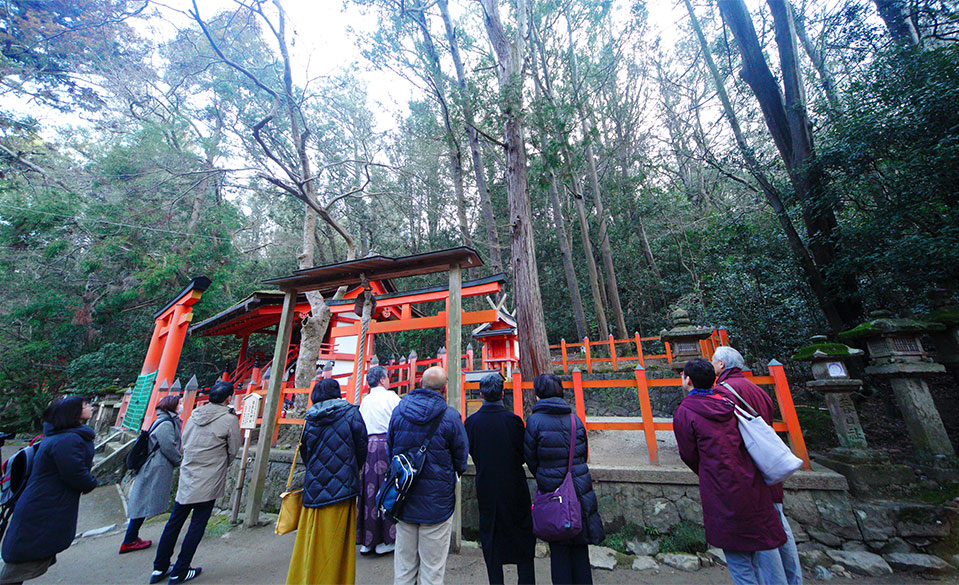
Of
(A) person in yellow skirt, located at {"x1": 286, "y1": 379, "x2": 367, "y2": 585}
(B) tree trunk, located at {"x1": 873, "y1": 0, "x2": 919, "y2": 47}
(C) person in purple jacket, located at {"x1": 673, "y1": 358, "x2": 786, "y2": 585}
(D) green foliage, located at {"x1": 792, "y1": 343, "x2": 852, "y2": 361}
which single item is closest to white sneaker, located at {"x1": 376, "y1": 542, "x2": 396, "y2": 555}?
(A) person in yellow skirt, located at {"x1": 286, "y1": 379, "x2": 367, "y2": 585}

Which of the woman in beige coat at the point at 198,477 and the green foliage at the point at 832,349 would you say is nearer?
the woman in beige coat at the point at 198,477

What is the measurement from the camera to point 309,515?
263cm

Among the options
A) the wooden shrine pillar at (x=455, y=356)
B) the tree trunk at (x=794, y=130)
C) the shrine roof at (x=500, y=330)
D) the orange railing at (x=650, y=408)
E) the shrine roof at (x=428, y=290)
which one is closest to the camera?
the orange railing at (x=650, y=408)

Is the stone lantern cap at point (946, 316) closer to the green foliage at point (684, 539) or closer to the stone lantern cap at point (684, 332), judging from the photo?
the stone lantern cap at point (684, 332)

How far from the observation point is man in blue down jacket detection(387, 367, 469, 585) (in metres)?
2.46

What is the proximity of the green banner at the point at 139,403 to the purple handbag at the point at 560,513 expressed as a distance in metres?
9.42

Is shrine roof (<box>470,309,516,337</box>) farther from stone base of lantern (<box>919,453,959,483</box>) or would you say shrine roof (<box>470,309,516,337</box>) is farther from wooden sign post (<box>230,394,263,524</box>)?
stone base of lantern (<box>919,453,959,483</box>)

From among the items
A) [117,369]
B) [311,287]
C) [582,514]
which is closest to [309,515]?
[582,514]

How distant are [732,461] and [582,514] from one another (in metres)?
0.98

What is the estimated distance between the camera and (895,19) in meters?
6.34

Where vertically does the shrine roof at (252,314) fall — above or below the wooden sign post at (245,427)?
above

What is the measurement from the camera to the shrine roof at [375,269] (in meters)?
4.46

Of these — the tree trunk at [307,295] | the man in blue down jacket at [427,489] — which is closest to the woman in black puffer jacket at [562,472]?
the man in blue down jacket at [427,489]

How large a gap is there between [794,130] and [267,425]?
1067 cm
